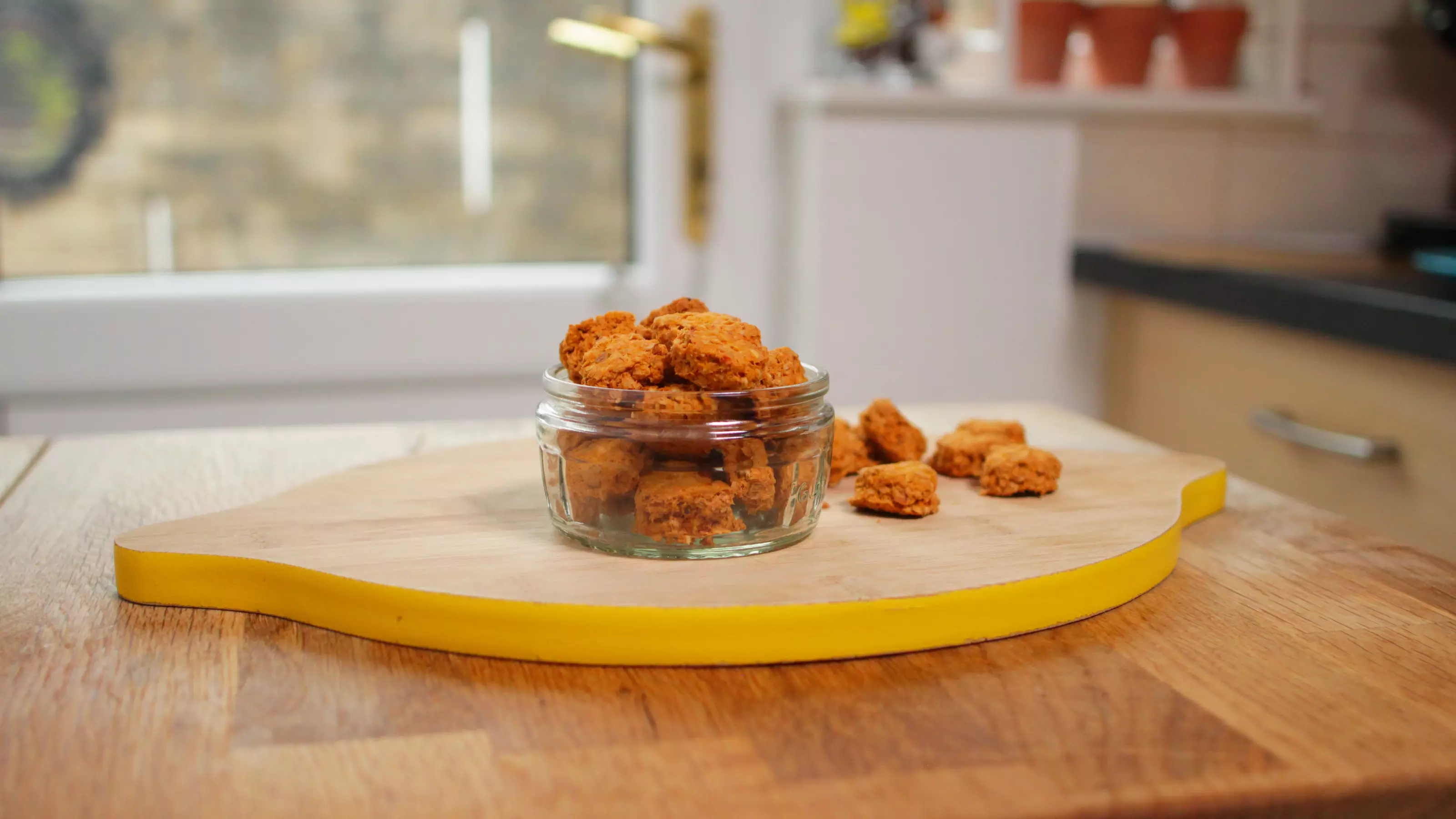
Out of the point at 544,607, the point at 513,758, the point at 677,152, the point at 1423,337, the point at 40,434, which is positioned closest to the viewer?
the point at 513,758

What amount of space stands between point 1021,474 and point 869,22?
1.32 meters

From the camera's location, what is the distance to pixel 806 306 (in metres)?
2.05

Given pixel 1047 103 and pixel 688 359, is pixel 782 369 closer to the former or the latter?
pixel 688 359

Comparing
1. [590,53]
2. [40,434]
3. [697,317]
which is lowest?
[40,434]

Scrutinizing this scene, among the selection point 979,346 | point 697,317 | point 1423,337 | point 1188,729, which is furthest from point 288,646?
point 979,346

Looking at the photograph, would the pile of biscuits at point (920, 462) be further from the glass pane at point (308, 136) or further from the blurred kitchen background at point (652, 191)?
the glass pane at point (308, 136)

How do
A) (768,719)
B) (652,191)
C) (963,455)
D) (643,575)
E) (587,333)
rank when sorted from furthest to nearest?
(652,191) → (963,455) → (587,333) → (643,575) → (768,719)

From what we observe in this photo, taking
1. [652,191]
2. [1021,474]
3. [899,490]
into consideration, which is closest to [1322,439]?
[1021,474]

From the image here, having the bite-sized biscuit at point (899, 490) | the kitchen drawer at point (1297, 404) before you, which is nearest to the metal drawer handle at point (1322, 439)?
the kitchen drawer at point (1297, 404)

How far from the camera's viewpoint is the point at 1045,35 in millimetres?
2078

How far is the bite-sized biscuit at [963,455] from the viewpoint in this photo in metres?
0.92

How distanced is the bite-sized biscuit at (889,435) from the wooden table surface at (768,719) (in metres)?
0.21

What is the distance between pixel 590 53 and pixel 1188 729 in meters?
1.75

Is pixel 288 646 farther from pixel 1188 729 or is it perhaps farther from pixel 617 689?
pixel 1188 729
